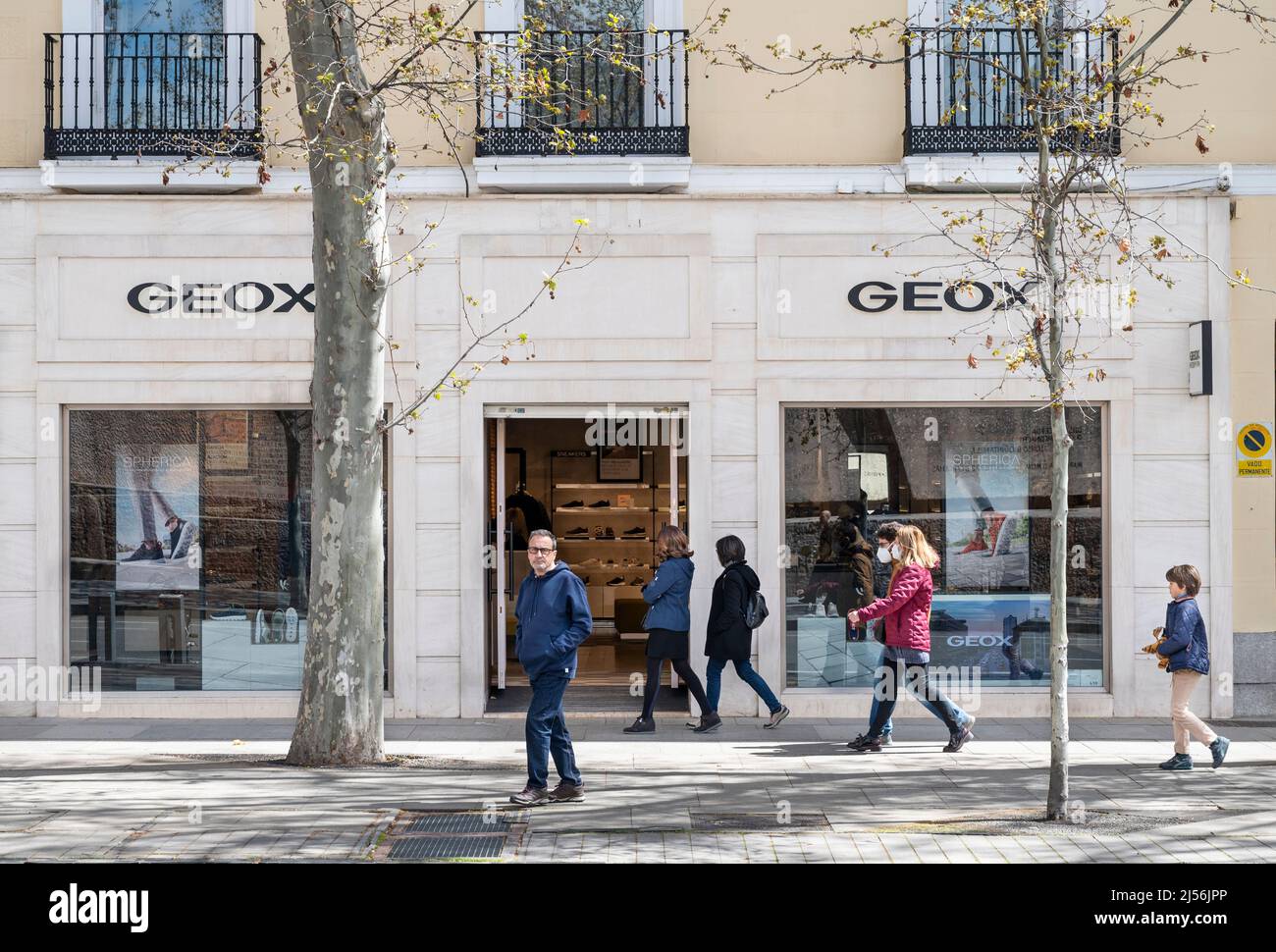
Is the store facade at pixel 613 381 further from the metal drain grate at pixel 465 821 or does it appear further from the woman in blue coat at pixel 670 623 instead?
the metal drain grate at pixel 465 821

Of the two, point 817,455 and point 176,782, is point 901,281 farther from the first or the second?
point 176,782

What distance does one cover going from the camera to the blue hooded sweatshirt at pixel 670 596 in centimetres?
1158

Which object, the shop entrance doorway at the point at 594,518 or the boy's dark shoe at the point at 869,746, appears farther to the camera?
the shop entrance doorway at the point at 594,518

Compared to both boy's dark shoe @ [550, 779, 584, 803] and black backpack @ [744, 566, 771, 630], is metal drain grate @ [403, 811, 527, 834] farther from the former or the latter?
black backpack @ [744, 566, 771, 630]

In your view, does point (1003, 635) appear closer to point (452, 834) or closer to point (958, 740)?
point (958, 740)

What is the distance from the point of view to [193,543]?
1285 centimetres

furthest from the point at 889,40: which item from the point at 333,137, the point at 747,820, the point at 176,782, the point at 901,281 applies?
the point at 176,782

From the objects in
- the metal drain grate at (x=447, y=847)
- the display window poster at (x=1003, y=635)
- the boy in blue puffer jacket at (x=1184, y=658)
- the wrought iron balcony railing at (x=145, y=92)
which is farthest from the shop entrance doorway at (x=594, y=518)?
the metal drain grate at (x=447, y=847)

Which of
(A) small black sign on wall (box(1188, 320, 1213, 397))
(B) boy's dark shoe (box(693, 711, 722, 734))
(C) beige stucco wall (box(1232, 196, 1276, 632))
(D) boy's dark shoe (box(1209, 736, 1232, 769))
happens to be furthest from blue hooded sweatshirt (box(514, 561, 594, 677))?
(C) beige stucco wall (box(1232, 196, 1276, 632))

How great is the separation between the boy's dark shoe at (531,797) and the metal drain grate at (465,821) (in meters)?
0.12

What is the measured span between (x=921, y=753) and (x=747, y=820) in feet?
9.89

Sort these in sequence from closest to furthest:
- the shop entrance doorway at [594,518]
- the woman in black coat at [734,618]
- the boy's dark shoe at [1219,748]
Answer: the boy's dark shoe at [1219,748]
the woman in black coat at [734,618]
the shop entrance doorway at [594,518]

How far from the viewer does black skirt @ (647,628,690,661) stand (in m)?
11.6

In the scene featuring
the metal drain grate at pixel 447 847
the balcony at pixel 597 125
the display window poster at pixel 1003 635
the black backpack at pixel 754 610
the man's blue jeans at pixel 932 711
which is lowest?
the metal drain grate at pixel 447 847
